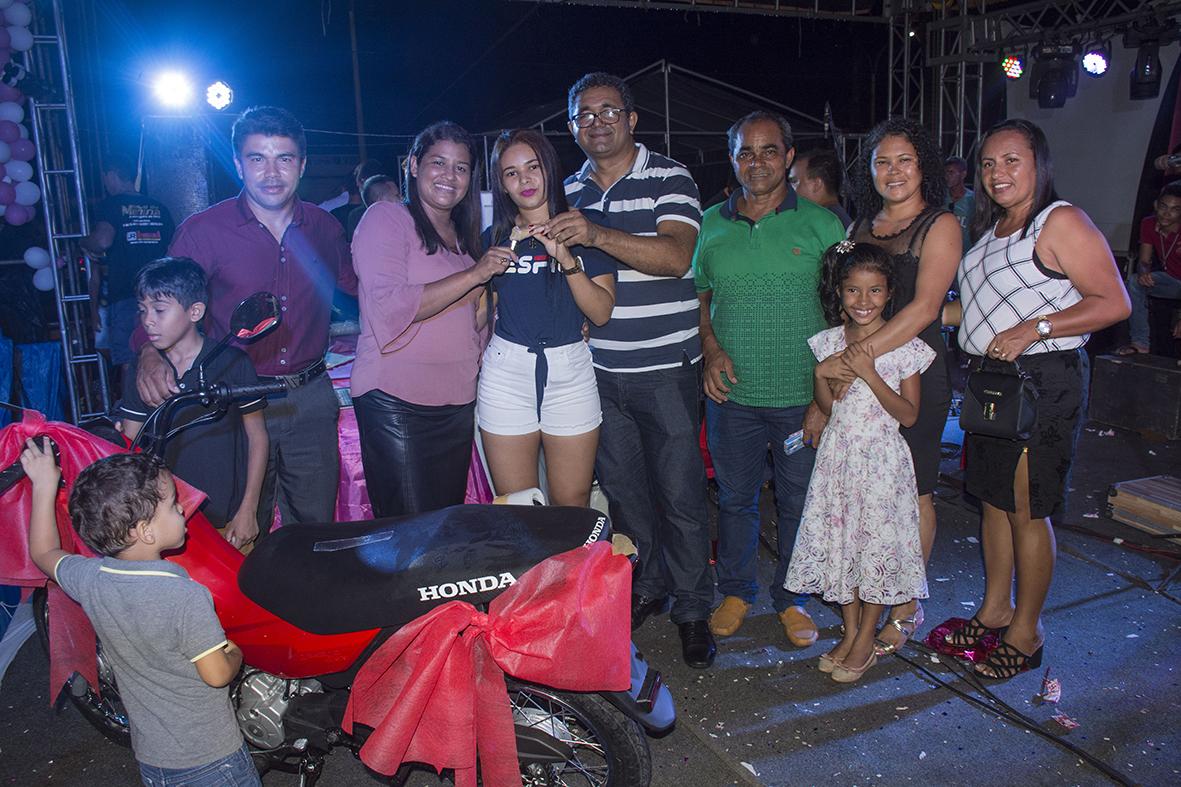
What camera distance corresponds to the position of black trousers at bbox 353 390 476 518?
2.93 metres

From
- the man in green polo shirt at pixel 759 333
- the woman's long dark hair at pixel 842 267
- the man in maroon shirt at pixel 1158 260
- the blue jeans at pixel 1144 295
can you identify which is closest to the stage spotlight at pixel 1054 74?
the man in maroon shirt at pixel 1158 260

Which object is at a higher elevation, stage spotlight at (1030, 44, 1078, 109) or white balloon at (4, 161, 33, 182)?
stage spotlight at (1030, 44, 1078, 109)

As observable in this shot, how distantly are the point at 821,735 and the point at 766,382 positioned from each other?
1.31m

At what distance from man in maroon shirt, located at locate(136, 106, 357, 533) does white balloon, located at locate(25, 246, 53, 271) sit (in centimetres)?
452

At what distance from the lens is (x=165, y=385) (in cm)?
247

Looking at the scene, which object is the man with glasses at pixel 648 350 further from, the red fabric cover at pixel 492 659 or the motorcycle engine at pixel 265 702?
the motorcycle engine at pixel 265 702

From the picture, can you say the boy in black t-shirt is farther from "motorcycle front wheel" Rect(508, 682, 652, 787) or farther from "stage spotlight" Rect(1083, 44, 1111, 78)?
"stage spotlight" Rect(1083, 44, 1111, 78)

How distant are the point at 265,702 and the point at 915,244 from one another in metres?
2.61

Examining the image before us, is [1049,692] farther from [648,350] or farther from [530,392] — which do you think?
[530,392]

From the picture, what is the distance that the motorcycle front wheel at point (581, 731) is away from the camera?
2180 millimetres

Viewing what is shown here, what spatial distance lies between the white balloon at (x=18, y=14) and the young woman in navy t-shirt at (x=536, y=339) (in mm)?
4763

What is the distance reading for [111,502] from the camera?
1.86 meters

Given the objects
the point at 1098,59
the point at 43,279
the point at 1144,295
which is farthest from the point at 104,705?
the point at 1098,59

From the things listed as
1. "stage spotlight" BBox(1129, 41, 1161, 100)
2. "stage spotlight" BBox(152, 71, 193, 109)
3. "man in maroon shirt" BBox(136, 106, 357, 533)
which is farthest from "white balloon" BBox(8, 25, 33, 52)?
"stage spotlight" BBox(1129, 41, 1161, 100)
